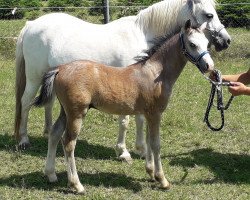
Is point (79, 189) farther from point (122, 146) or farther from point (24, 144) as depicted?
point (24, 144)

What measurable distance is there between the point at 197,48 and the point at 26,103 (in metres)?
2.65

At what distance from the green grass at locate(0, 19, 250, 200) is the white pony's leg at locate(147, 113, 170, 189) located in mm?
121

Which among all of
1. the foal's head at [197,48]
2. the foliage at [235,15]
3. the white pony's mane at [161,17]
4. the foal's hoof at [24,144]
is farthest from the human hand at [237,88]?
the foliage at [235,15]

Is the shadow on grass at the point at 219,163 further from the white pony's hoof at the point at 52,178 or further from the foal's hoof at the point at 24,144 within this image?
the foal's hoof at the point at 24,144

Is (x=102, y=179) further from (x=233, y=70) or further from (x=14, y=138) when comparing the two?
(x=233, y=70)

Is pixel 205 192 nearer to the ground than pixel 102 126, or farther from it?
farther from it

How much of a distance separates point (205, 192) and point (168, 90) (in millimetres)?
1137

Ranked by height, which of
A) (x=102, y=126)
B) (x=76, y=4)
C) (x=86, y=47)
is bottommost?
(x=76, y=4)

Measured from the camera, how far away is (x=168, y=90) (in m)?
4.52

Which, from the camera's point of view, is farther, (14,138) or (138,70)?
(14,138)

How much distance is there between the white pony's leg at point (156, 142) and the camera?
4559 mm

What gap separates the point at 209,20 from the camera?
5.48 m

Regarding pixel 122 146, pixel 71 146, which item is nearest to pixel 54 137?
pixel 71 146

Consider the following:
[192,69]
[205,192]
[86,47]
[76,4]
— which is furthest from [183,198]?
[76,4]
